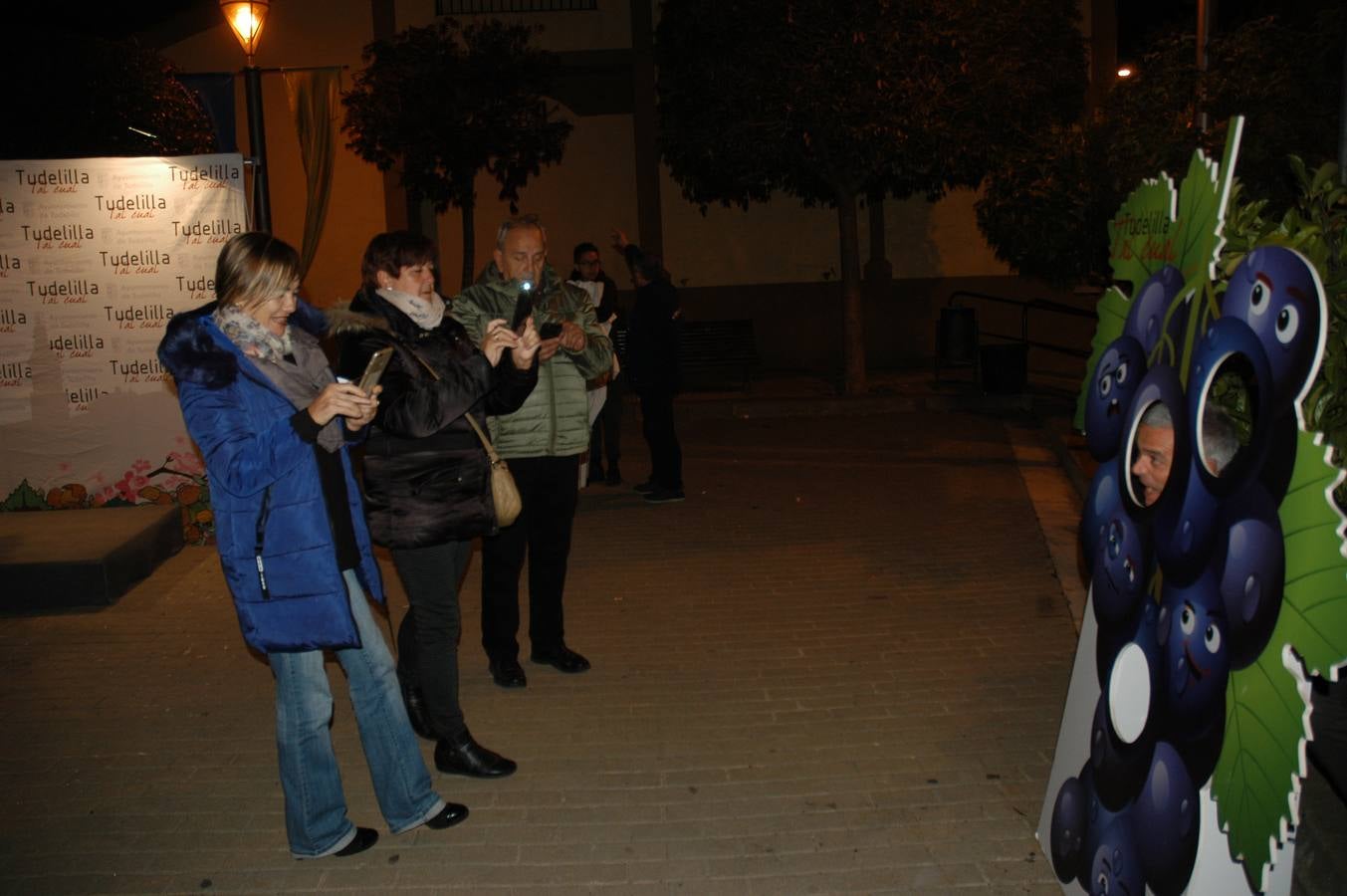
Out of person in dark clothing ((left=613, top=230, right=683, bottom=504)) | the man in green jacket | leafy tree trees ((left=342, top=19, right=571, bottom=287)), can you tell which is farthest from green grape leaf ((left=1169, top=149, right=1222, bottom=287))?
leafy tree trees ((left=342, top=19, right=571, bottom=287))

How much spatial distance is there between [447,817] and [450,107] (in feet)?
43.1

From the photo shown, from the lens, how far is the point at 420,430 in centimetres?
421

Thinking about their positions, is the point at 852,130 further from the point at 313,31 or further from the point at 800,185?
the point at 313,31

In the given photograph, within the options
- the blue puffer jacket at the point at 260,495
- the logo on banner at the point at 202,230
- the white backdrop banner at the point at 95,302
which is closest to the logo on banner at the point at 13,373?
the white backdrop banner at the point at 95,302

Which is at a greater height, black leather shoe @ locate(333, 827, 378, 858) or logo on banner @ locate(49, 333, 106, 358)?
logo on banner @ locate(49, 333, 106, 358)

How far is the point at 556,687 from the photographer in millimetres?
5641

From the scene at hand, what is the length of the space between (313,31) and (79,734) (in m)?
15.9

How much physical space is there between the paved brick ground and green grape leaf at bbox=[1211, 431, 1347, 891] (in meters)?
1.20

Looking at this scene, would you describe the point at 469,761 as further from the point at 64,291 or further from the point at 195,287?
the point at 64,291

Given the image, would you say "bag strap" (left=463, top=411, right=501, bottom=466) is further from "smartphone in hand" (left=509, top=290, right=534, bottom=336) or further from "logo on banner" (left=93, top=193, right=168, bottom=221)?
"logo on banner" (left=93, top=193, right=168, bottom=221)

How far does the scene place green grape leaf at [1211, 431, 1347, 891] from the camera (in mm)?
2609

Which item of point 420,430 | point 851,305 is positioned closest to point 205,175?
point 420,430

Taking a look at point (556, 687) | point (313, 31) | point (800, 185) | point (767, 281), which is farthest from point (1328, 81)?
point (313, 31)

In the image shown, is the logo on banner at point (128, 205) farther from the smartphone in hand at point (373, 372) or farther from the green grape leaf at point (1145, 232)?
the green grape leaf at point (1145, 232)
